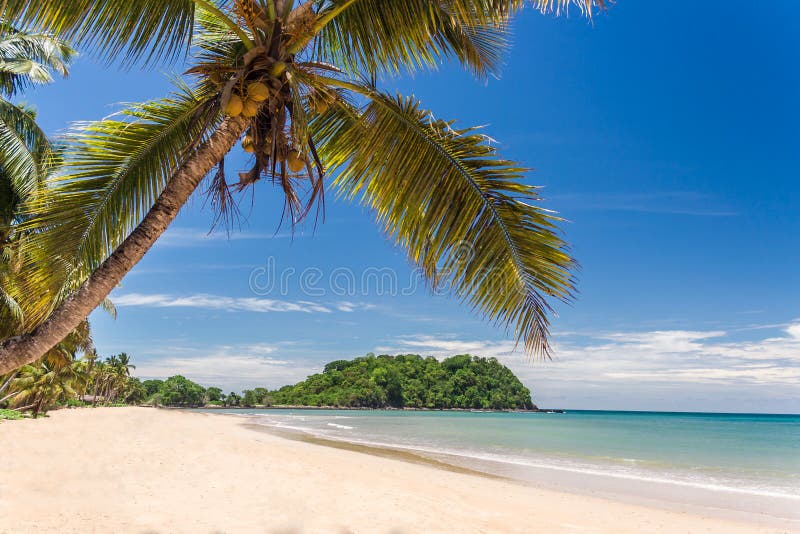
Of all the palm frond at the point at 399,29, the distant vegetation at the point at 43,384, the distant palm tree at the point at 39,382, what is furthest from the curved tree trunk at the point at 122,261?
the distant palm tree at the point at 39,382

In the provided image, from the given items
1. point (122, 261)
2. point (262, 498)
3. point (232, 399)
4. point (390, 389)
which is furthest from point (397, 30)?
point (232, 399)

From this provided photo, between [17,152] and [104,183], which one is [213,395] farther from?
[104,183]

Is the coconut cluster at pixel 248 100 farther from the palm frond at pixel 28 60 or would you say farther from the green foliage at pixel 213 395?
the green foliage at pixel 213 395

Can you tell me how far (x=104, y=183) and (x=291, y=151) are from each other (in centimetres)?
→ 150

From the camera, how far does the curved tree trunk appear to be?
2742 mm

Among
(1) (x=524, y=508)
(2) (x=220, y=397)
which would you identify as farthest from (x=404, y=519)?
(2) (x=220, y=397)

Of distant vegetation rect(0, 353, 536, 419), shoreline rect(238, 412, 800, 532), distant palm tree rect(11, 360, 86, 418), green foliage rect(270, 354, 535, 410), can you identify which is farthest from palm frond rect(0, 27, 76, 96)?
green foliage rect(270, 354, 535, 410)

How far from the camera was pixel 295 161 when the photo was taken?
343cm

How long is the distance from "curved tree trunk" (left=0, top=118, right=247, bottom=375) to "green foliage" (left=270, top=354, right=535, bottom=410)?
296 ft

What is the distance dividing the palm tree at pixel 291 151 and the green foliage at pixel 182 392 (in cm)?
11375

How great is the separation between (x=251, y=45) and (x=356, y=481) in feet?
31.2

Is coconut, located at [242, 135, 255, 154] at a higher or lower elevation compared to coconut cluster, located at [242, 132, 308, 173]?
higher

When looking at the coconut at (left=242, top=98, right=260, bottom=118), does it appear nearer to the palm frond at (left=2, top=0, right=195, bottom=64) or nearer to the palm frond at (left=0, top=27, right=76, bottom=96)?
the palm frond at (left=2, top=0, right=195, bottom=64)

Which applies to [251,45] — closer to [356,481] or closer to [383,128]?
[383,128]
